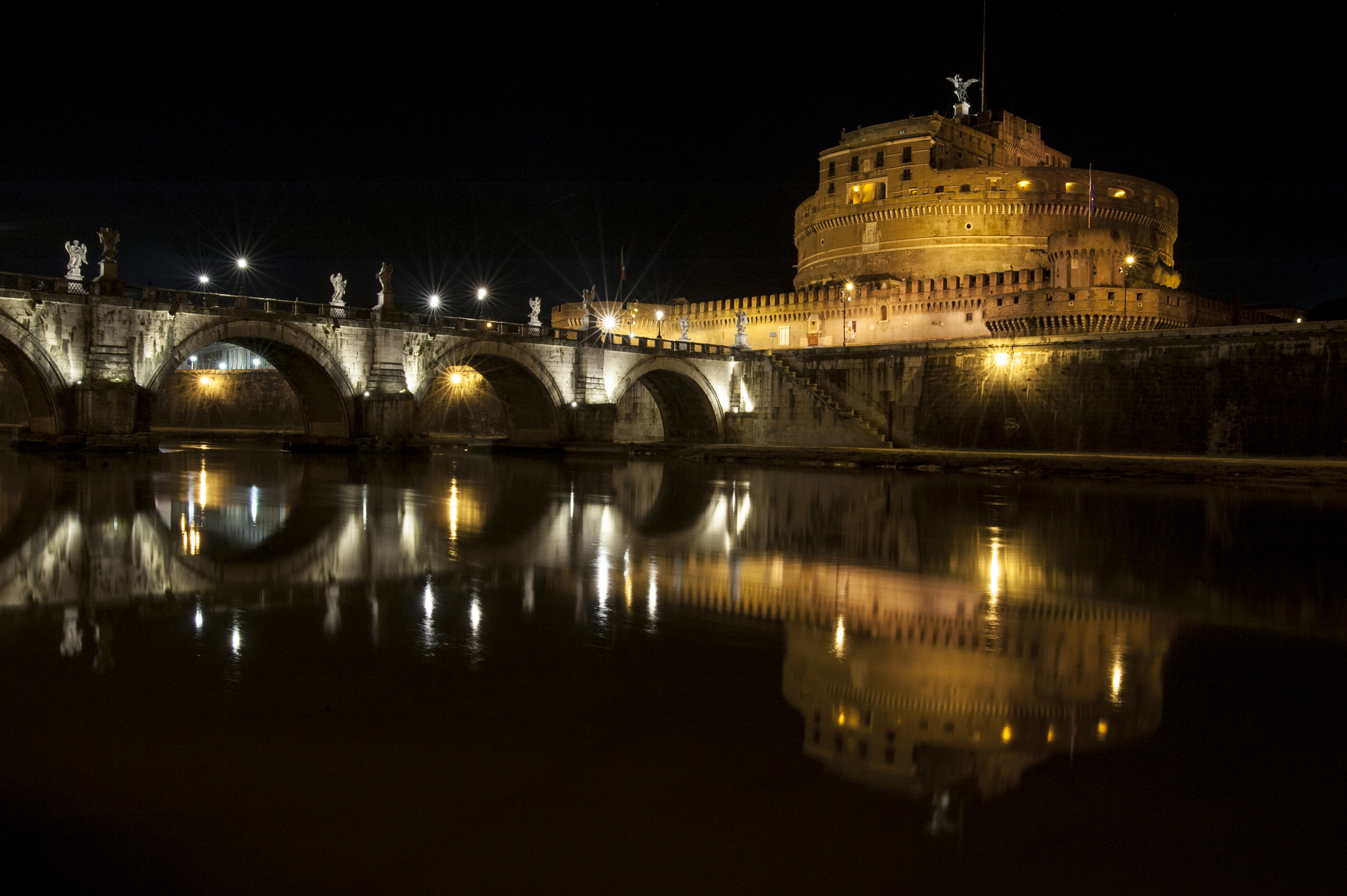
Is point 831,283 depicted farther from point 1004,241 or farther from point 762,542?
point 762,542

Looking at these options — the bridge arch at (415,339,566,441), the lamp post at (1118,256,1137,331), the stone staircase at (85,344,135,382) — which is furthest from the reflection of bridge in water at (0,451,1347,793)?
the lamp post at (1118,256,1137,331)

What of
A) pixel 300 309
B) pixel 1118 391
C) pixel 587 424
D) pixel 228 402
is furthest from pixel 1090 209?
pixel 228 402

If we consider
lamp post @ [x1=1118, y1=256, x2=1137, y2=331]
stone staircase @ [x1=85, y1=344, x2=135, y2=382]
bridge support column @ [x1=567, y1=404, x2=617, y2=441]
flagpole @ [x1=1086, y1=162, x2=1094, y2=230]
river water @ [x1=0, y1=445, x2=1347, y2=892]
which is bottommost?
river water @ [x1=0, y1=445, x2=1347, y2=892]

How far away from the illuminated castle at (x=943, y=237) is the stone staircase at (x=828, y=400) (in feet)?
27.3

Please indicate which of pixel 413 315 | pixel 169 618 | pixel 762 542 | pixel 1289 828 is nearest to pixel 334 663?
pixel 169 618

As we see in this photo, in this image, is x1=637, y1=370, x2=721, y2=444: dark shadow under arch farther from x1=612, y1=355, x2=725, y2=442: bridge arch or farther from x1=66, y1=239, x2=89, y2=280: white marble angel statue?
x1=66, y1=239, x2=89, y2=280: white marble angel statue

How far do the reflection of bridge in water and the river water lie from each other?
2.3 inches

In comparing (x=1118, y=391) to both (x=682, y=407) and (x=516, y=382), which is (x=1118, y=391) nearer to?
(x=682, y=407)

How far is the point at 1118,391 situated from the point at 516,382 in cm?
2437

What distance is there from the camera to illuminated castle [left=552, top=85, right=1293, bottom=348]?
166ft

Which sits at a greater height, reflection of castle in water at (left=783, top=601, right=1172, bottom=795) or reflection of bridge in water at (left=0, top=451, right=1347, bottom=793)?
reflection of bridge in water at (left=0, top=451, right=1347, bottom=793)

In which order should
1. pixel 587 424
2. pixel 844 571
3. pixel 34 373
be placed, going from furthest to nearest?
pixel 587 424 < pixel 34 373 < pixel 844 571

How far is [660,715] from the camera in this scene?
18.7 feet

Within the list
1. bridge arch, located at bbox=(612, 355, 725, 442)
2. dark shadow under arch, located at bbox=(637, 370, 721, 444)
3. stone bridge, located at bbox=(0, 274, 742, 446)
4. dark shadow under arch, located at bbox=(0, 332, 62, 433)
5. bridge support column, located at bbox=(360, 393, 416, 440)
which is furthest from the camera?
dark shadow under arch, located at bbox=(637, 370, 721, 444)
